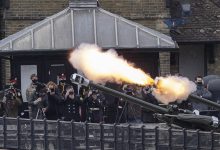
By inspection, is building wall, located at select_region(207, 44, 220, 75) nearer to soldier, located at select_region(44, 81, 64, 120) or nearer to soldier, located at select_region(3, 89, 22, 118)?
soldier, located at select_region(3, 89, 22, 118)

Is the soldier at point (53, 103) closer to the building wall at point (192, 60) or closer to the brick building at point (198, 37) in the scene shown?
the brick building at point (198, 37)

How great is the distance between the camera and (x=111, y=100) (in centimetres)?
2294

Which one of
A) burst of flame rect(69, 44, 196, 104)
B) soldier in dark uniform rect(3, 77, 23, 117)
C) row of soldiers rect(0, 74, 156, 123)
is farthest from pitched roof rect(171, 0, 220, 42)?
burst of flame rect(69, 44, 196, 104)

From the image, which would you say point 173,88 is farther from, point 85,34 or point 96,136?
point 85,34

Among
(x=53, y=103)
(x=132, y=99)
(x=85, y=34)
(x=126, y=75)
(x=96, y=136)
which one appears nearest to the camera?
(x=132, y=99)

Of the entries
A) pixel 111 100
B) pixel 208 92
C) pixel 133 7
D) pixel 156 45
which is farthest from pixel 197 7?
pixel 208 92

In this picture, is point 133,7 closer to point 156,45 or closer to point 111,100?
point 156,45

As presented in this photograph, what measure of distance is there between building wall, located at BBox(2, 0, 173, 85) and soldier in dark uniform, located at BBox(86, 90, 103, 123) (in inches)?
251

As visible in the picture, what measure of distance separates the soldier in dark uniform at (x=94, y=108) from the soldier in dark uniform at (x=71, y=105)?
1.19 ft

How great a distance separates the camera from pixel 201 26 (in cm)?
3077

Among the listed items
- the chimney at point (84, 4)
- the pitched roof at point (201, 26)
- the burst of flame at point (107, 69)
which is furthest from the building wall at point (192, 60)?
the burst of flame at point (107, 69)

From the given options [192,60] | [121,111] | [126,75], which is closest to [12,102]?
[121,111]

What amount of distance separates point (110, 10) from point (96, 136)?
37.1 feet

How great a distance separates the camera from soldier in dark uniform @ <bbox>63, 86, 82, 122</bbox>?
20391 millimetres
